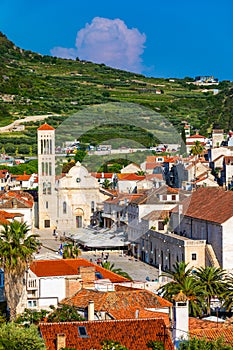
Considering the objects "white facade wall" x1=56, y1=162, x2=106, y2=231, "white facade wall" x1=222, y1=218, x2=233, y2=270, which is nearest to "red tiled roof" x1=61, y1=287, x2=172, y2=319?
"white facade wall" x1=222, y1=218, x2=233, y2=270

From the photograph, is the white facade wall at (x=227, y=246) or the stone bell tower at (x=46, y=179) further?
the stone bell tower at (x=46, y=179)

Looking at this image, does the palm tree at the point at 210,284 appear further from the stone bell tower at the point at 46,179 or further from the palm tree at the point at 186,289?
the stone bell tower at the point at 46,179

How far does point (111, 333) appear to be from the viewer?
2619 cm

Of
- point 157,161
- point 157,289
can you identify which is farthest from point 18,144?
point 157,289

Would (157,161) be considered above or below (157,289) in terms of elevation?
above

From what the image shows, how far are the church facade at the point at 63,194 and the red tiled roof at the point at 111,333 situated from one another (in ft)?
171

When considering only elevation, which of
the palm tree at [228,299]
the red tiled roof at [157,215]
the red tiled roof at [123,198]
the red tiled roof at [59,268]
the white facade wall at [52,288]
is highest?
the red tiled roof at [123,198]

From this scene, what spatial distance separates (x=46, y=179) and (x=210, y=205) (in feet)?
99.5

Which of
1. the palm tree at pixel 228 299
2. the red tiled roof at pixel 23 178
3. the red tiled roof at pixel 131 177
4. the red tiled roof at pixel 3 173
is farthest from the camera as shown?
the red tiled roof at pixel 23 178

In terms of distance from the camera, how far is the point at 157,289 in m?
42.8

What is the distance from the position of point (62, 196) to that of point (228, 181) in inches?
571

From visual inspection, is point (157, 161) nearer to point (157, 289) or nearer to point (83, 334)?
point (157, 289)

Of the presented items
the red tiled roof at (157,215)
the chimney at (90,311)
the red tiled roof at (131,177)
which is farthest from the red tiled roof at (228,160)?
the chimney at (90,311)

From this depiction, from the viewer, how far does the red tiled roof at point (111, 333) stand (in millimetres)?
25547
